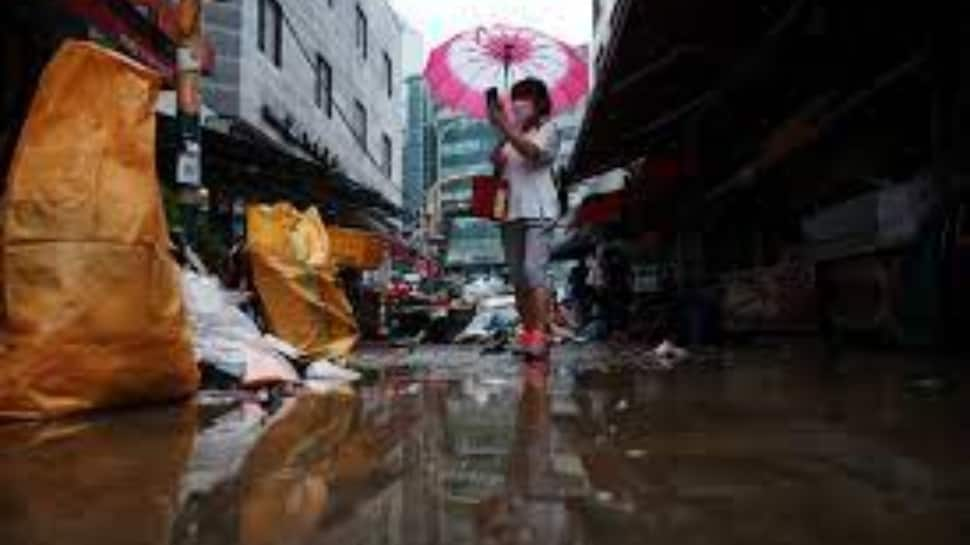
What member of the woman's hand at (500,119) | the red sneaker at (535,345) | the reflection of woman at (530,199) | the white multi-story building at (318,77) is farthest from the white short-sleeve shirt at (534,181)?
the white multi-story building at (318,77)

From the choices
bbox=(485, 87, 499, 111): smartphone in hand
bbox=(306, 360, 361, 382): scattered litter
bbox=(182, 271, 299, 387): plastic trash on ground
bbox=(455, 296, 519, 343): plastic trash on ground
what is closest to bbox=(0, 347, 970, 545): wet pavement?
bbox=(182, 271, 299, 387): plastic trash on ground

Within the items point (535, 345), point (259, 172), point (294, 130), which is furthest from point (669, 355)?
point (294, 130)

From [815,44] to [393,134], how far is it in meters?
40.3

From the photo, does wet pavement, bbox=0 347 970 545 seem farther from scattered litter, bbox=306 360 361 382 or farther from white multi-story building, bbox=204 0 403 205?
white multi-story building, bbox=204 0 403 205

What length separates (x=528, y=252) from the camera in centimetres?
877

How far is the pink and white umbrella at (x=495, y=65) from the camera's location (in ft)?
34.7

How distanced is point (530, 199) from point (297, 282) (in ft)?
5.51

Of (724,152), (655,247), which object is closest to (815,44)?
(724,152)

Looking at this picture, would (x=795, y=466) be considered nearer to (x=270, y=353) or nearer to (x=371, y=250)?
(x=270, y=353)

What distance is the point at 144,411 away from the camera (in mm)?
5281

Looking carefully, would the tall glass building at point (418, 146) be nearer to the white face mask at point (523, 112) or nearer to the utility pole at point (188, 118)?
the utility pole at point (188, 118)

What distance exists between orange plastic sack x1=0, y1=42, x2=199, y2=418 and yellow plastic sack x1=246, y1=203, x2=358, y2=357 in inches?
130

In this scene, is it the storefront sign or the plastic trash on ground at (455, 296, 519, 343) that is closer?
the plastic trash on ground at (455, 296, 519, 343)

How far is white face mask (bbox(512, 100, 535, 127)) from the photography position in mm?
8852
